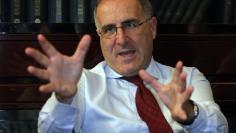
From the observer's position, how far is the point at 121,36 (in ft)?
5.65

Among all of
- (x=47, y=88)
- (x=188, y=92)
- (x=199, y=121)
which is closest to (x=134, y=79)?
(x=199, y=121)

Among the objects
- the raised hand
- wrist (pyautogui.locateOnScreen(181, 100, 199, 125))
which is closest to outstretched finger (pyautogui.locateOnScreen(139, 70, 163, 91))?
the raised hand

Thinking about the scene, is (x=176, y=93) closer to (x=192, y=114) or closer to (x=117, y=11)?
(x=192, y=114)

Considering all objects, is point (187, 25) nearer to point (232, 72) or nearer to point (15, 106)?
point (232, 72)

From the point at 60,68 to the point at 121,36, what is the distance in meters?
0.45

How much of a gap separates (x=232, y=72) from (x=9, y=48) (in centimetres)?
113

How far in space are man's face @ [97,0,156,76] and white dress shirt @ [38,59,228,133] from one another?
0.08m

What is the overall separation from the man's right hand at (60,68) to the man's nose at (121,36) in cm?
38

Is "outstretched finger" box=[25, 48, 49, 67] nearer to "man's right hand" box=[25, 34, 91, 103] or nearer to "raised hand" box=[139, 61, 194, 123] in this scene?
"man's right hand" box=[25, 34, 91, 103]

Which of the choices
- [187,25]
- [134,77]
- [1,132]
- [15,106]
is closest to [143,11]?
[134,77]

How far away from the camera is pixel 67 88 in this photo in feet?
4.42

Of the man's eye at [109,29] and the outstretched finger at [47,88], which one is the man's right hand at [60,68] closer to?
the outstretched finger at [47,88]

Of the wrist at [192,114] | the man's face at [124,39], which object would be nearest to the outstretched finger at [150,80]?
the wrist at [192,114]

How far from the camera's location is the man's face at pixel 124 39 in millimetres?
1744
